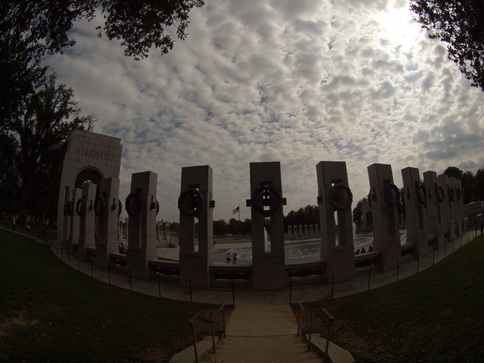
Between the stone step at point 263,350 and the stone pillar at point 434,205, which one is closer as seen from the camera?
the stone step at point 263,350

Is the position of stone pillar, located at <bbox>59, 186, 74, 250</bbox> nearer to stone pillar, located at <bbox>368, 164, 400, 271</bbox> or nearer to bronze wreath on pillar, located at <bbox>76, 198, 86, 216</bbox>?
bronze wreath on pillar, located at <bbox>76, 198, 86, 216</bbox>

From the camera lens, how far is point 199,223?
54.7ft

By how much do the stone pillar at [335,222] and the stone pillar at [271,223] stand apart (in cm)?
251

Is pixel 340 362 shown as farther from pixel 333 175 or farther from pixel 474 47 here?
pixel 333 175

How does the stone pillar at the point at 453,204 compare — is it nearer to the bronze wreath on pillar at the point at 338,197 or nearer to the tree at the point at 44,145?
the bronze wreath on pillar at the point at 338,197

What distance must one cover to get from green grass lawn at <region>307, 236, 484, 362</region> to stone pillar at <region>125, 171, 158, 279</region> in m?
10.6

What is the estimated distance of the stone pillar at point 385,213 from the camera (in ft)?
57.6

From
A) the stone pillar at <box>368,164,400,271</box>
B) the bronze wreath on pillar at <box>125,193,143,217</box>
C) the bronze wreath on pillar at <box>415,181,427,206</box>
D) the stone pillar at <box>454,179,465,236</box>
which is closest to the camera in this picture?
the stone pillar at <box>368,164,400,271</box>

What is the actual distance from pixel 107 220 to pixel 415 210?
21257 millimetres

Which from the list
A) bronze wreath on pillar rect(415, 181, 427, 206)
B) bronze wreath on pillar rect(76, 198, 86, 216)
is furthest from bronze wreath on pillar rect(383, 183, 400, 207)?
bronze wreath on pillar rect(76, 198, 86, 216)

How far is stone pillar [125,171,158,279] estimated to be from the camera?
60.1ft

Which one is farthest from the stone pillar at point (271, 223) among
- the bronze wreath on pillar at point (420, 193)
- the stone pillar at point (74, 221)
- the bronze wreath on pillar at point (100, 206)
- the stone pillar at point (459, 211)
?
the stone pillar at point (459, 211)

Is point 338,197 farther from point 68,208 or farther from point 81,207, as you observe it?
point 68,208

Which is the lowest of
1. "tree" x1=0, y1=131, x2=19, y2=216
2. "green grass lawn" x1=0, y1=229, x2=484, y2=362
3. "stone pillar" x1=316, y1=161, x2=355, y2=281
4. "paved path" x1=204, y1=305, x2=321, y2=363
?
"paved path" x1=204, y1=305, x2=321, y2=363
